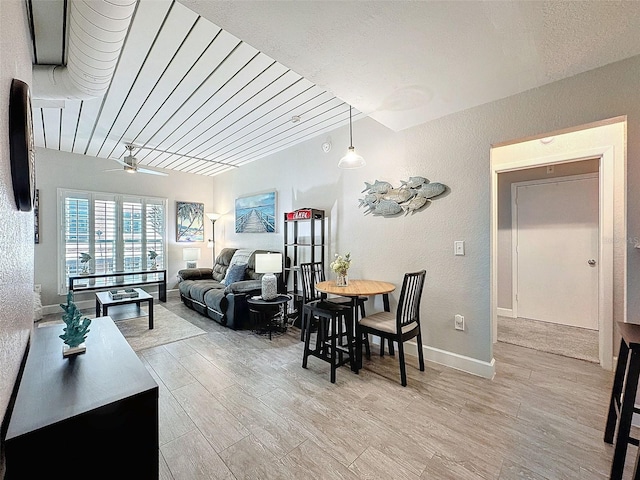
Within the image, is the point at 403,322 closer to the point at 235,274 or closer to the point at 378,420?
the point at 378,420

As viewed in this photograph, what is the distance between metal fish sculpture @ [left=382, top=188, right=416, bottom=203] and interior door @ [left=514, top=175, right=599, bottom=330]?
2592 mm

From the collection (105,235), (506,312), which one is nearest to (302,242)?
(506,312)

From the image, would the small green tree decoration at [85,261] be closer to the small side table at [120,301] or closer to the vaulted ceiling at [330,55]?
the small side table at [120,301]

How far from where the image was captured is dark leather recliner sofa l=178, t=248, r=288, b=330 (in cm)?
371

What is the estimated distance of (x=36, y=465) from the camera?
0.87 metres

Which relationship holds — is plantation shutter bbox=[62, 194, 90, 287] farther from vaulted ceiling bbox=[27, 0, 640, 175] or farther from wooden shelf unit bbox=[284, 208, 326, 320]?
wooden shelf unit bbox=[284, 208, 326, 320]

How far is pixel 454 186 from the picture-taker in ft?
8.61

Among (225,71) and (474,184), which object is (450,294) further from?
(225,71)

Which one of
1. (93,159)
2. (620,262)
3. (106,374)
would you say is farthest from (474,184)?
(93,159)

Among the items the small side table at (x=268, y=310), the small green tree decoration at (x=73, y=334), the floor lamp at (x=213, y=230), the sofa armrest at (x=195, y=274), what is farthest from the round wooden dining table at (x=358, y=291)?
the floor lamp at (x=213, y=230)

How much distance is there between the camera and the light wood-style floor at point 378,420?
1510 millimetres

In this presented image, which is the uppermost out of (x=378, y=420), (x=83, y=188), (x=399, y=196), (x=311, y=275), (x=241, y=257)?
(x=83, y=188)

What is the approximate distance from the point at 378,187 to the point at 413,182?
1.33 ft

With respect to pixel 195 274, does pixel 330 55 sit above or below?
above
